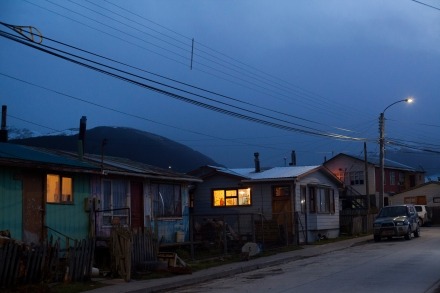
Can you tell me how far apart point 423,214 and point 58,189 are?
37.9m

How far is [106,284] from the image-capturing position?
1588 centimetres

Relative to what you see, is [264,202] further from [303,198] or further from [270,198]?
[303,198]

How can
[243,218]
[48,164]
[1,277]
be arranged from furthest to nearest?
[243,218], [48,164], [1,277]

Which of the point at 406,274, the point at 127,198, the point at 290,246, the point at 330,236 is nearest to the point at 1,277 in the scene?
the point at 127,198

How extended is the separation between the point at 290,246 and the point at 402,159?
104929 mm

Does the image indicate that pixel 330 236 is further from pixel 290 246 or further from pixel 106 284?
pixel 106 284

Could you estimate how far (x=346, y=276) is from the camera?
16.0 metres

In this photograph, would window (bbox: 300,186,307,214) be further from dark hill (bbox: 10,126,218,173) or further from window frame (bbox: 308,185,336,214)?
dark hill (bbox: 10,126,218,173)

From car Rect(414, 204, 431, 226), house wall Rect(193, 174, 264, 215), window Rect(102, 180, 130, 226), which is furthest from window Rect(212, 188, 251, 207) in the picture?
car Rect(414, 204, 431, 226)

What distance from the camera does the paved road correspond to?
45.1 ft

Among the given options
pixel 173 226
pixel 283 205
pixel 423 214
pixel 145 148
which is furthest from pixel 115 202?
pixel 145 148

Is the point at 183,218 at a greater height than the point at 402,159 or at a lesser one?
lesser

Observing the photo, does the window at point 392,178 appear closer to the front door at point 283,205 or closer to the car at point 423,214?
the car at point 423,214

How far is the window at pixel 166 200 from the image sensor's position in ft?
78.2
